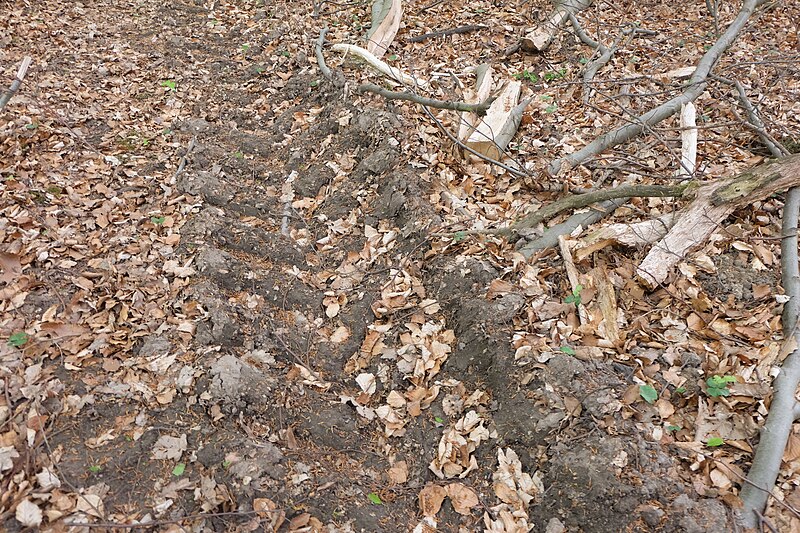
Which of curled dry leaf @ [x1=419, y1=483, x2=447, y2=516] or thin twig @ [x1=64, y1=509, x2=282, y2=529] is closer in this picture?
thin twig @ [x1=64, y1=509, x2=282, y2=529]

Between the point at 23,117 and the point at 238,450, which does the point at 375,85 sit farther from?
the point at 238,450

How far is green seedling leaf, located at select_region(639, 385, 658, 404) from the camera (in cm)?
280

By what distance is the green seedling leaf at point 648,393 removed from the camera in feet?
9.19

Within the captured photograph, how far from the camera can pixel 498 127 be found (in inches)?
197

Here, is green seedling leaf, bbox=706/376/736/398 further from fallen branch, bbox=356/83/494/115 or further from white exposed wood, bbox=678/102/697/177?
fallen branch, bbox=356/83/494/115

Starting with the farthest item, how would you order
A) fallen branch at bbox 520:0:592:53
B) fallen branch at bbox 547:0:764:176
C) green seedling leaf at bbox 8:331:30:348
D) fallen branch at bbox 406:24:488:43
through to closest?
1. fallen branch at bbox 406:24:488:43
2. fallen branch at bbox 520:0:592:53
3. fallen branch at bbox 547:0:764:176
4. green seedling leaf at bbox 8:331:30:348

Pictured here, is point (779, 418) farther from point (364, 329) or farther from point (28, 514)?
point (28, 514)

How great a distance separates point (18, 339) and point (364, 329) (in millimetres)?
2316

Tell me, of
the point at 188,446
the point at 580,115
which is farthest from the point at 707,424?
the point at 580,115

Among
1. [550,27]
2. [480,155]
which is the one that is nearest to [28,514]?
[480,155]

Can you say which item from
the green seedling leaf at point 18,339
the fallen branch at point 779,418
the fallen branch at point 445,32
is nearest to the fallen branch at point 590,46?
the fallen branch at point 445,32

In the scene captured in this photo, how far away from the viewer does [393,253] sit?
169 inches

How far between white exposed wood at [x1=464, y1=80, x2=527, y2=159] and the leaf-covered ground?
169mm

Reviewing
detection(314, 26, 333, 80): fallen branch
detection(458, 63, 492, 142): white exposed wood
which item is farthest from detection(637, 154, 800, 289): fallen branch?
detection(314, 26, 333, 80): fallen branch
